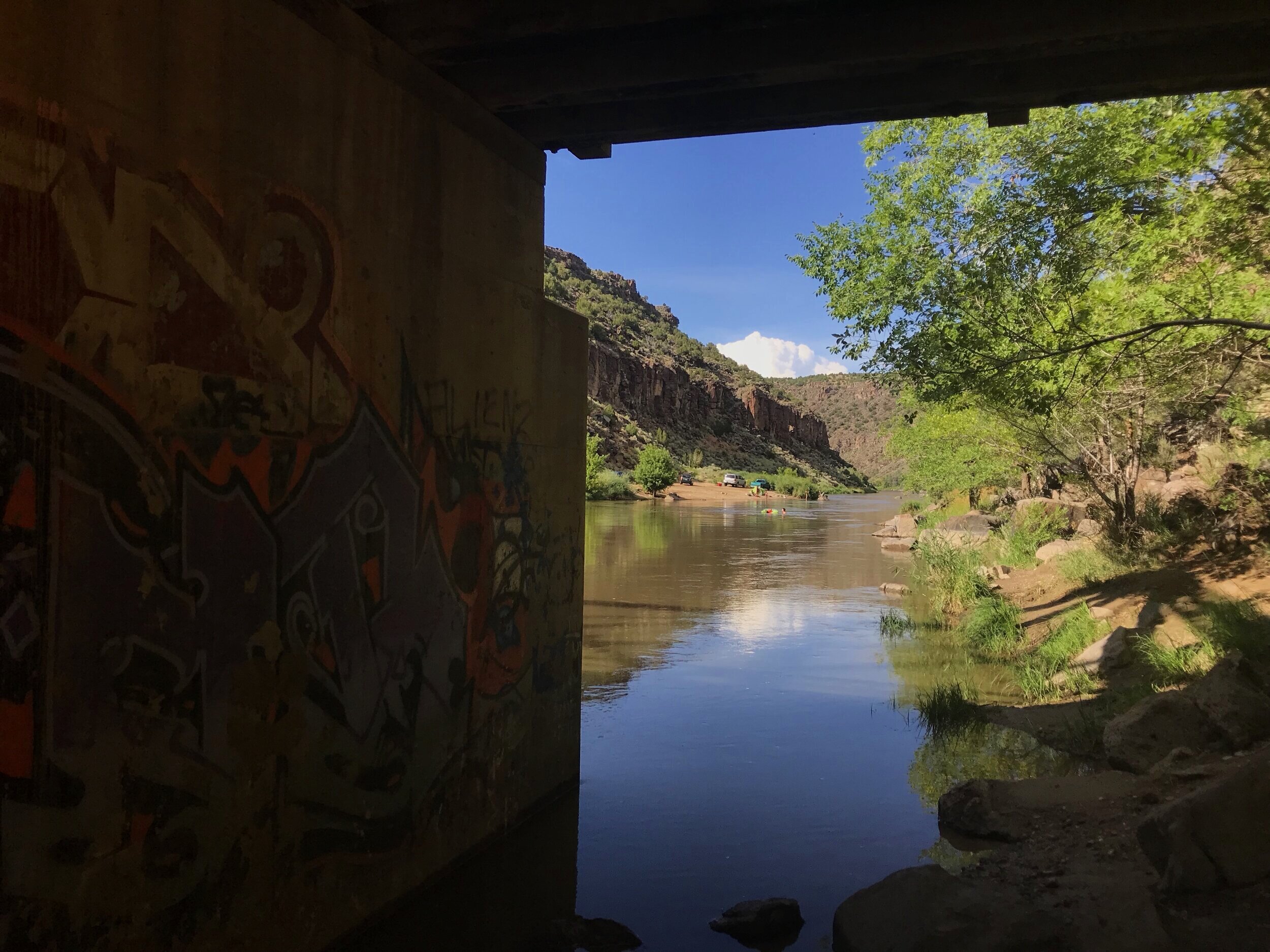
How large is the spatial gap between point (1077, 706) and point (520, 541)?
634cm

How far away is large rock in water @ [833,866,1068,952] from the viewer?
4.44 metres

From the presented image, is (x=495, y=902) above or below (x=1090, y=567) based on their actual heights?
below

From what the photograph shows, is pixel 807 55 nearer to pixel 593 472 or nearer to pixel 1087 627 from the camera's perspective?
pixel 1087 627

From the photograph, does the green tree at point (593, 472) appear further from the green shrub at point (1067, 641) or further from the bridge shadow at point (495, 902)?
the bridge shadow at point (495, 902)

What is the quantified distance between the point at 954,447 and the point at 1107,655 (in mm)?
13638

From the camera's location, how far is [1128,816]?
5645 mm

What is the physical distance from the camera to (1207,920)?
4227 mm

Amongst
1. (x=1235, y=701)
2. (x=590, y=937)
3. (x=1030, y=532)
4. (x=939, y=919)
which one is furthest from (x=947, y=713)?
(x=1030, y=532)

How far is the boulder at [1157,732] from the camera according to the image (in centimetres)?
666

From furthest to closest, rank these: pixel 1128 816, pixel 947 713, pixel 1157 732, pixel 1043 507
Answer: pixel 1043 507 → pixel 947 713 → pixel 1157 732 → pixel 1128 816

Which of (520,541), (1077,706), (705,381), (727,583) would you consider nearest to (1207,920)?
(520,541)

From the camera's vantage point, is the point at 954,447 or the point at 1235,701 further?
the point at 954,447

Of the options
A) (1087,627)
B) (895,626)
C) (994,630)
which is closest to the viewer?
(1087,627)

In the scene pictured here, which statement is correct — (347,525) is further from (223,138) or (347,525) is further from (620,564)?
(620,564)
